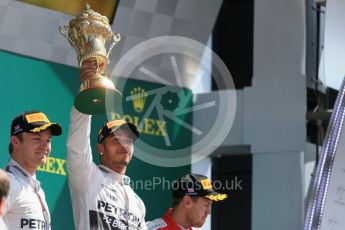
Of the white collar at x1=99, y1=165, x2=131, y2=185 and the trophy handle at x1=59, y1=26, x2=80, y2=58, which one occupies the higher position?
the trophy handle at x1=59, y1=26, x2=80, y2=58

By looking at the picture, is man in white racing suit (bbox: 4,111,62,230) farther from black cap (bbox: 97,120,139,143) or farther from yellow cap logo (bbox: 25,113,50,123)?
black cap (bbox: 97,120,139,143)

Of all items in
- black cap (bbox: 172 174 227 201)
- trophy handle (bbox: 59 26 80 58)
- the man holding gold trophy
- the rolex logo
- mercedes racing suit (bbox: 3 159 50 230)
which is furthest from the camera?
the rolex logo

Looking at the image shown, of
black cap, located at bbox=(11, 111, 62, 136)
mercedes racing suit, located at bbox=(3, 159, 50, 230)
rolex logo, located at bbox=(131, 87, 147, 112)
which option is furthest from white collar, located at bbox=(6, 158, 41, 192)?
rolex logo, located at bbox=(131, 87, 147, 112)

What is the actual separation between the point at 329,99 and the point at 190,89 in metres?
1.45

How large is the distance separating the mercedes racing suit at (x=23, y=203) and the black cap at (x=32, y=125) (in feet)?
0.57

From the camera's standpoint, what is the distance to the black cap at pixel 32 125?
505cm

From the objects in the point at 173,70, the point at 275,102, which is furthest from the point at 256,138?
the point at 173,70

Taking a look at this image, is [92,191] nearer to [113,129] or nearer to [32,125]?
[113,129]

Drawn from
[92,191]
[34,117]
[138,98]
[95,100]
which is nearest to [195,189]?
[92,191]

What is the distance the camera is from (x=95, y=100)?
5.15 metres

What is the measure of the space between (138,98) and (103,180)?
3.80 metres

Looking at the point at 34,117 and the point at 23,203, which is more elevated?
the point at 34,117

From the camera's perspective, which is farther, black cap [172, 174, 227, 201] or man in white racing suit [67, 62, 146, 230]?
black cap [172, 174, 227, 201]

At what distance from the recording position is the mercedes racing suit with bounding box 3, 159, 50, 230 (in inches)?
189
